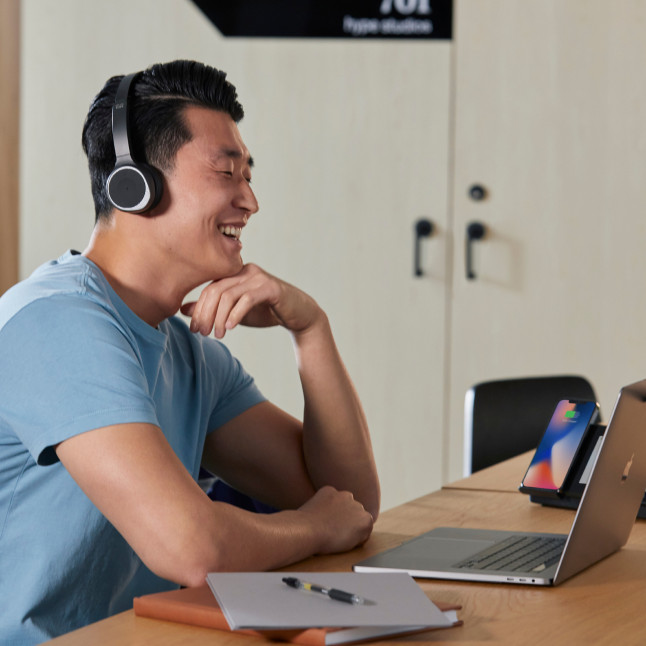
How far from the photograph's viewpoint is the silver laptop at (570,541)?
1.09m

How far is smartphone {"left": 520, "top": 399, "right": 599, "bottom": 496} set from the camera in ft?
4.98

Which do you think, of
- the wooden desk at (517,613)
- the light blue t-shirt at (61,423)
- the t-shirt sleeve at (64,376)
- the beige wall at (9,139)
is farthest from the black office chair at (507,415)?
the beige wall at (9,139)

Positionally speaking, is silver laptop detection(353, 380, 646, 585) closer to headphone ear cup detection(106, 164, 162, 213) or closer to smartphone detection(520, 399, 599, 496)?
smartphone detection(520, 399, 599, 496)

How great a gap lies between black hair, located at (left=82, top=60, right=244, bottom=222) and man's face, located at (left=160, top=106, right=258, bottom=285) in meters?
A: 0.02

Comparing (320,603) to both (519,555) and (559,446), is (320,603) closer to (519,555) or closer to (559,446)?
(519,555)

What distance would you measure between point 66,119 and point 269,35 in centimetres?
81

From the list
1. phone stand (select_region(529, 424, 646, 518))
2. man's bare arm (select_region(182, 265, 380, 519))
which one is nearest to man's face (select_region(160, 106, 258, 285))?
man's bare arm (select_region(182, 265, 380, 519))

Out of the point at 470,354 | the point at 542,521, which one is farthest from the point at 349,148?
the point at 542,521

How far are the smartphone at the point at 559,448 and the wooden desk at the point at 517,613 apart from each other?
14 cm

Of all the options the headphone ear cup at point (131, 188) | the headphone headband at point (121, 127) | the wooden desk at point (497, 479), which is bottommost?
the wooden desk at point (497, 479)

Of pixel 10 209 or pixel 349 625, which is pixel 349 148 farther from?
pixel 349 625

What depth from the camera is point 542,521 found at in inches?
56.1

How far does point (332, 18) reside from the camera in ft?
11.1

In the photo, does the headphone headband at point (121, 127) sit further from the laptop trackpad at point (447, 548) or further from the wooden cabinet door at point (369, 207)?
the wooden cabinet door at point (369, 207)
